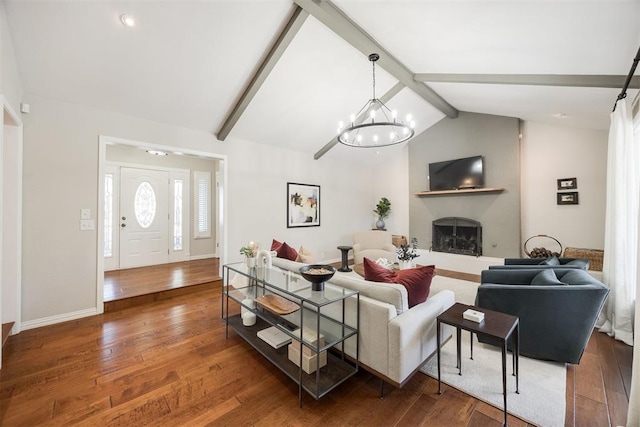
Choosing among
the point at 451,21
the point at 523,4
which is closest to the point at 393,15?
the point at 451,21

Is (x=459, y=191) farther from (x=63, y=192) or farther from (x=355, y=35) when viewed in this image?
(x=63, y=192)

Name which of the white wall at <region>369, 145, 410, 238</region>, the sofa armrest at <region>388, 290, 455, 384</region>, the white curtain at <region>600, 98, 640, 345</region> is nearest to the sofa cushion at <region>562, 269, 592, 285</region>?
the white curtain at <region>600, 98, 640, 345</region>

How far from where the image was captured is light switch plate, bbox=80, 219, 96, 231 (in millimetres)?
3287

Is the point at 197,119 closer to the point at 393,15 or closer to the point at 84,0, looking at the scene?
the point at 84,0

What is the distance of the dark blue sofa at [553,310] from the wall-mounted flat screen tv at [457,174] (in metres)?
3.50

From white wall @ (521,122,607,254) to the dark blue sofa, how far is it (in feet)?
9.54

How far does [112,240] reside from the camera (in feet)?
16.9

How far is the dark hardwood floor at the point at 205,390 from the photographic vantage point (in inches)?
67.6

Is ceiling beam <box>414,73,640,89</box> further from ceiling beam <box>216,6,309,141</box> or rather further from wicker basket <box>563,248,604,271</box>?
wicker basket <box>563,248,604,271</box>

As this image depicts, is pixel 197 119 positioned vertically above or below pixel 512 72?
below


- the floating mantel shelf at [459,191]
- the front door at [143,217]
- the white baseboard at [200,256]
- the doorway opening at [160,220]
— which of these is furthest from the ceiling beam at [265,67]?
the floating mantel shelf at [459,191]

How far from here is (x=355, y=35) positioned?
9.94 feet

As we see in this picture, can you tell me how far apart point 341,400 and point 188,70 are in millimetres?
3790

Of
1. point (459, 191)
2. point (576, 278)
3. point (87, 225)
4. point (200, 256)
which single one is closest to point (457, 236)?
point (459, 191)
